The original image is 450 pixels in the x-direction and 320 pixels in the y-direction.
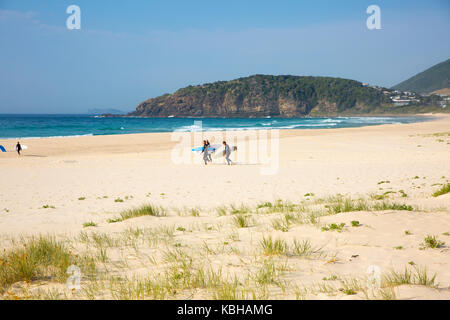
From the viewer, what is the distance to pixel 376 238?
607 centimetres

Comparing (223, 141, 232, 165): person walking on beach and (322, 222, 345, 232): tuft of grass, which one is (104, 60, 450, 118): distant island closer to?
(223, 141, 232, 165): person walking on beach

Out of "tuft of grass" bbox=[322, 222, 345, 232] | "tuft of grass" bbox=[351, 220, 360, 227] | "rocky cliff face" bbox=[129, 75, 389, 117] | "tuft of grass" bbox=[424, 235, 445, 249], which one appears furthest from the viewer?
"rocky cliff face" bbox=[129, 75, 389, 117]

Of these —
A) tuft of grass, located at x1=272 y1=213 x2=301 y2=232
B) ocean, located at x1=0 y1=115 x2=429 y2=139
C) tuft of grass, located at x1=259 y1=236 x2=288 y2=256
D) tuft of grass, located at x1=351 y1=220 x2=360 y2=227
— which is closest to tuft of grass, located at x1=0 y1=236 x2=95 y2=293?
tuft of grass, located at x1=259 y1=236 x2=288 y2=256

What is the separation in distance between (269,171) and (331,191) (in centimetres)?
548

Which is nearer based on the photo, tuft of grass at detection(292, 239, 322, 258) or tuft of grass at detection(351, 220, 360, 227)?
tuft of grass at detection(292, 239, 322, 258)

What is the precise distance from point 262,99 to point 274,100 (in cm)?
762

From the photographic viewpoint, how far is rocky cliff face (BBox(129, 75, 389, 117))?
171250 millimetres

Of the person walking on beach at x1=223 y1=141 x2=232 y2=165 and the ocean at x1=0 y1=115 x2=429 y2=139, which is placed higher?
the ocean at x1=0 y1=115 x2=429 y2=139

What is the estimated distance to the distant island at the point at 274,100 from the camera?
551 ft

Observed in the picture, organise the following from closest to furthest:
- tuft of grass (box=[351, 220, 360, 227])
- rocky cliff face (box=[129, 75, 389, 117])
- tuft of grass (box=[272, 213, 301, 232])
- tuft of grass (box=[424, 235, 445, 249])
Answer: tuft of grass (box=[424, 235, 445, 249]) < tuft of grass (box=[351, 220, 360, 227]) < tuft of grass (box=[272, 213, 301, 232]) < rocky cliff face (box=[129, 75, 389, 117])

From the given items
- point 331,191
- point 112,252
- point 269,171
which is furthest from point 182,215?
point 269,171

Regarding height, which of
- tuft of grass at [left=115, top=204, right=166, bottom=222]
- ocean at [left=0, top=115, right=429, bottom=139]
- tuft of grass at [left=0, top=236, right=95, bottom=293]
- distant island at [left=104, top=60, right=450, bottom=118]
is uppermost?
distant island at [left=104, top=60, right=450, bottom=118]

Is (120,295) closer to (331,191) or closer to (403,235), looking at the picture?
(403,235)
